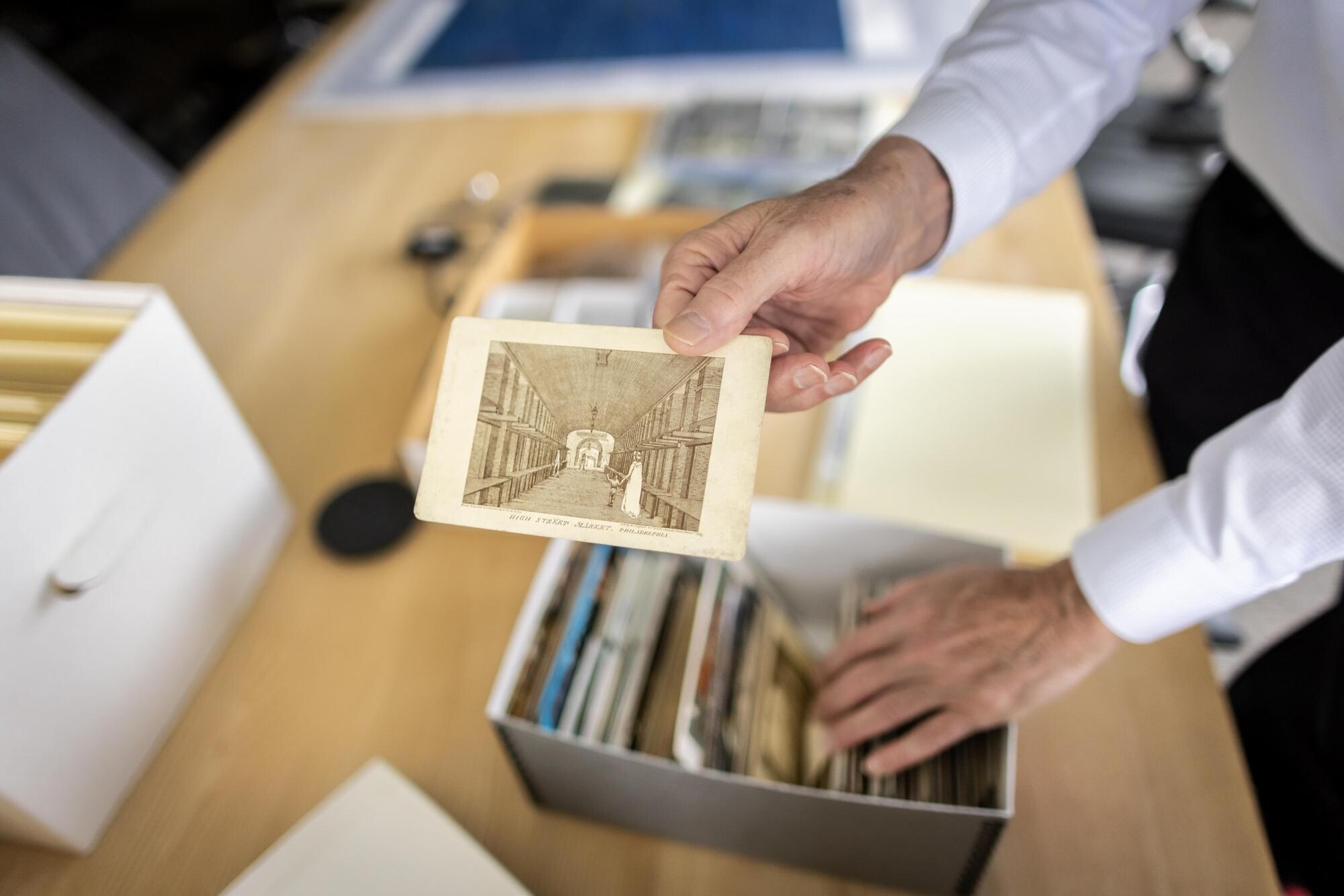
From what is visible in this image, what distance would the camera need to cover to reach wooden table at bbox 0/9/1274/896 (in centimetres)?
68

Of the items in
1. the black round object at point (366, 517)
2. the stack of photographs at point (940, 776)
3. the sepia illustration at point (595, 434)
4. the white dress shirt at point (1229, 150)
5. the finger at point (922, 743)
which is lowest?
the stack of photographs at point (940, 776)

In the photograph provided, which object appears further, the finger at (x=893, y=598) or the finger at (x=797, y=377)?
the finger at (x=893, y=598)

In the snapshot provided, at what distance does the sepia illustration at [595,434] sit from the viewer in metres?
0.51

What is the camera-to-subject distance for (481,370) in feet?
1.79

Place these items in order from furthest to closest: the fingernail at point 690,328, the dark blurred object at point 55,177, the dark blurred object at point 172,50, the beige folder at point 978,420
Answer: the dark blurred object at point 172,50, the dark blurred object at point 55,177, the beige folder at point 978,420, the fingernail at point 690,328

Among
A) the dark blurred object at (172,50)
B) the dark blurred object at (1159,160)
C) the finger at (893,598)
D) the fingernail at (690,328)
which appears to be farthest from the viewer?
the dark blurred object at (172,50)

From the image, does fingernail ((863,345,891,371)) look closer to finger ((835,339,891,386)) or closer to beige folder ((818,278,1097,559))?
finger ((835,339,891,386))

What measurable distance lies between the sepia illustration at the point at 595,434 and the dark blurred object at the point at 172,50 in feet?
8.02

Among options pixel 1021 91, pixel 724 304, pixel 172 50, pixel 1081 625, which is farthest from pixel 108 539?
pixel 172 50

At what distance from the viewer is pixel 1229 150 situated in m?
0.93

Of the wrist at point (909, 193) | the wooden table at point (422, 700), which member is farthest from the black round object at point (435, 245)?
the wrist at point (909, 193)

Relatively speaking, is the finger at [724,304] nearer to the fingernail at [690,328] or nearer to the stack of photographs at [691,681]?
the fingernail at [690,328]

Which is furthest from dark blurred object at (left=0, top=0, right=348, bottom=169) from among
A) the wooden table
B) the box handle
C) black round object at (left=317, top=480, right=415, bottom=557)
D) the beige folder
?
the beige folder

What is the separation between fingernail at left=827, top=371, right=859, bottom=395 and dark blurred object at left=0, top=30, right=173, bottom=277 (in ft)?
4.87
